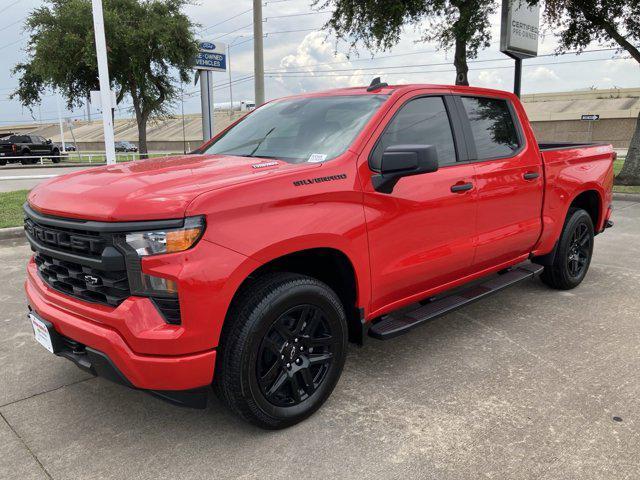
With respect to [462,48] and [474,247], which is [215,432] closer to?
[474,247]

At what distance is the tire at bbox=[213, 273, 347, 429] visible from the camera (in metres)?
2.52

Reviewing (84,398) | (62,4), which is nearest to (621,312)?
(84,398)

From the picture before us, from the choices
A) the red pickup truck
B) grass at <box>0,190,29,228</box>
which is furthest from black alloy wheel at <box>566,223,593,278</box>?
grass at <box>0,190,29,228</box>

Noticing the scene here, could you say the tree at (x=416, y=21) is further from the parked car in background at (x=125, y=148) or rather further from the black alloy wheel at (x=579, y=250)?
the parked car in background at (x=125, y=148)

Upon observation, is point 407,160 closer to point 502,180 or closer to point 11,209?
point 502,180

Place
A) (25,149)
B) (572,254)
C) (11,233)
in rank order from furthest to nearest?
(25,149), (11,233), (572,254)

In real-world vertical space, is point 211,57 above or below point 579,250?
above

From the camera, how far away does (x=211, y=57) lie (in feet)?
34.7

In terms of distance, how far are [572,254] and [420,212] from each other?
2.64 m

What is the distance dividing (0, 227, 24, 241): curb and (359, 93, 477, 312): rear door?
21.8 feet

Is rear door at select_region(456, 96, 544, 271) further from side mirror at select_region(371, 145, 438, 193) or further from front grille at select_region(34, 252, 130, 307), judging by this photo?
front grille at select_region(34, 252, 130, 307)

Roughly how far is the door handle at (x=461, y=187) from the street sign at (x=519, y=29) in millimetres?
9842

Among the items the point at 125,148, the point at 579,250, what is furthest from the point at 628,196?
the point at 125,148

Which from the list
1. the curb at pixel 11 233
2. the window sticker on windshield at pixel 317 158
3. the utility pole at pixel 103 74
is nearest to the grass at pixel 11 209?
the curb at pixel 11 233
